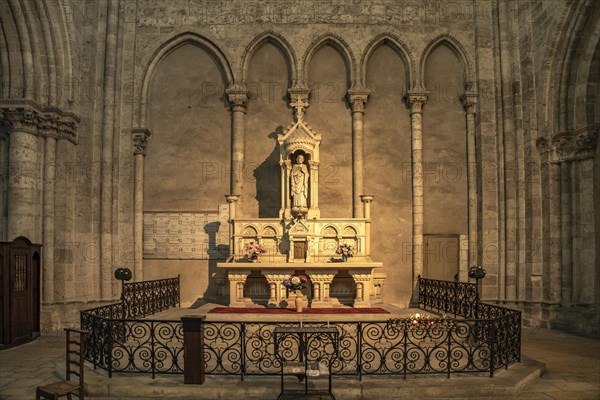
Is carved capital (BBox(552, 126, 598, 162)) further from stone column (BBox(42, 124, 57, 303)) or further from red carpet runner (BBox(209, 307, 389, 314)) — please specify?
stone column (BBox(42, 124, 57, 303))

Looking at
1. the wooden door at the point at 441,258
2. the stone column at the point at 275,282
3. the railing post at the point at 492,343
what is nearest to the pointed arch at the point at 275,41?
the stone column at the point at 275,282

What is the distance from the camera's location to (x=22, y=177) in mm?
12234

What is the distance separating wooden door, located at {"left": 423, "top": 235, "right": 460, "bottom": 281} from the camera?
1503 cm

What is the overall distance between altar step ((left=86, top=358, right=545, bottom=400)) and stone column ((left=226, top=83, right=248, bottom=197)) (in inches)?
310

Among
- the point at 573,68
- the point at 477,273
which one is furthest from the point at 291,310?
the point at 573,68

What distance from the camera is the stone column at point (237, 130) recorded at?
49.2 feet

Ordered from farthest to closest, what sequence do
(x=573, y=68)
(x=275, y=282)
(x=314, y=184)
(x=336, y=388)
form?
(x=314, y=184), (x=275, y=282), (x=573, y=68), (x=336, y=388)

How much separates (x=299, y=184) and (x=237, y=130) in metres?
2.73

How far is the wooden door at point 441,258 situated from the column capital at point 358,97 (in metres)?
4.13

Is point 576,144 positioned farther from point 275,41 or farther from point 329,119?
point 275,41

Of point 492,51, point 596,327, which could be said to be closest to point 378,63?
point 492,51

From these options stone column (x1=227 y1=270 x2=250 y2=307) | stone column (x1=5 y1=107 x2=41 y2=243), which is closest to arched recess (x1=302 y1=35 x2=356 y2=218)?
stone column (x1=227 y1=270 x2=250 y2=307)

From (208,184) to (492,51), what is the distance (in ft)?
29.4

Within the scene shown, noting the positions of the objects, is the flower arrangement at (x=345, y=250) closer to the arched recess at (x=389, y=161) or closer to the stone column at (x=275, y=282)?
the stone column at (x=275, y=282)
